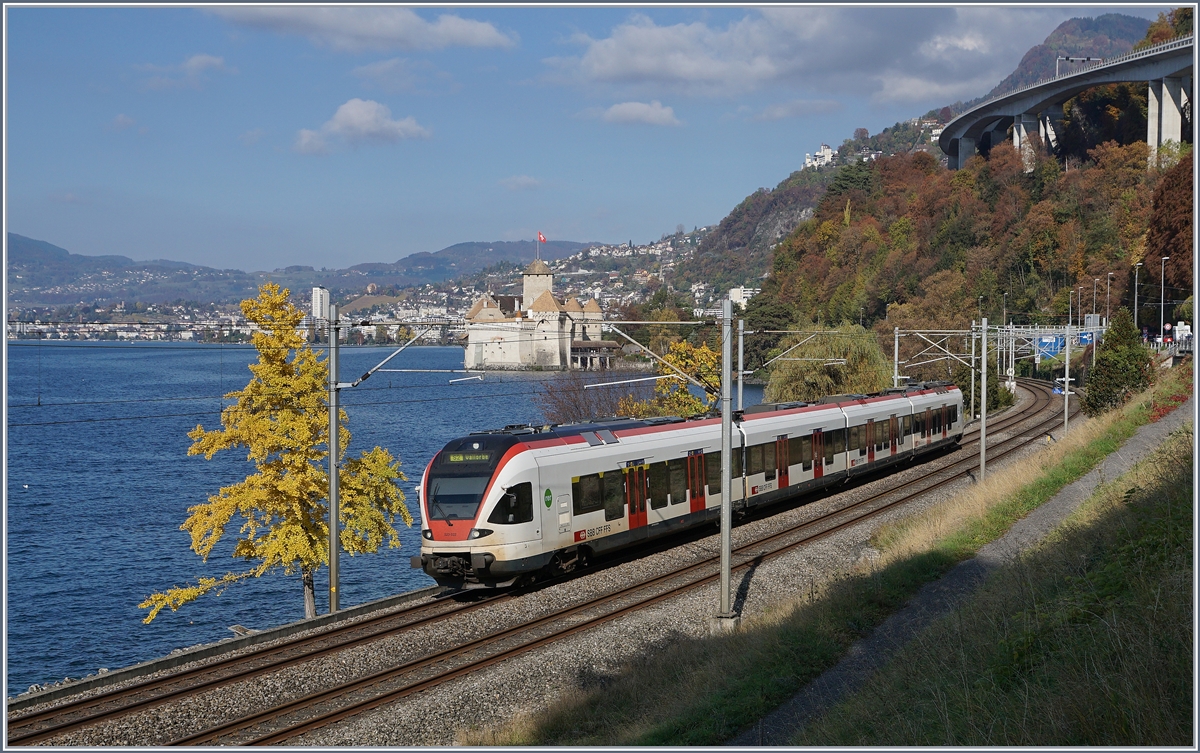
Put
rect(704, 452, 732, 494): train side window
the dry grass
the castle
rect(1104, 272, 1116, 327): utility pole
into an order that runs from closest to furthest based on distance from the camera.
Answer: the dry grass, rect(704, 452, 732, 494): train side window, rect(1104, 272, 1116, 327): utility pole, the castle

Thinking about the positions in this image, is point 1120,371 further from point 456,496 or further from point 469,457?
point 456,496

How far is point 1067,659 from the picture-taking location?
897 centimetres

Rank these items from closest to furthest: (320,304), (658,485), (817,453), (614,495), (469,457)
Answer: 1. (469,457)
2. (614,495)
3. (320,304)
4. (658,485)
5. (817,453)

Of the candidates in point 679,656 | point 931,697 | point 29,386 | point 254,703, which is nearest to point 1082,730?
point 931,697

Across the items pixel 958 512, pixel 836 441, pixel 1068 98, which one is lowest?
pixel 958 512

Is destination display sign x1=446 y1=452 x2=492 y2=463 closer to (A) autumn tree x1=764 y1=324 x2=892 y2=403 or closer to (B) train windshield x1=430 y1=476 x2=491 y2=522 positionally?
(B) train windshield x1=430 y1=476 x2=491 y2=522

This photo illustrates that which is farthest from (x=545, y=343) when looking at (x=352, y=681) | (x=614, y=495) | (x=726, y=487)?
(x=352, y=681)

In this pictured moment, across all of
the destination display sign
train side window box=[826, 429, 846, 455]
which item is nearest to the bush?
train side window box=[826, 429, 846, 455]

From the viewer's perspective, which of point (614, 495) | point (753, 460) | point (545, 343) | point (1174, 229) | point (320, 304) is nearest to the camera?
point (614, 495)

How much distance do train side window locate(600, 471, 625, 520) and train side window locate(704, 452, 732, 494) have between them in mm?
3143

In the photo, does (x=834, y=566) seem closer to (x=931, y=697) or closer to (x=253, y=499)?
(x=931, y=697)

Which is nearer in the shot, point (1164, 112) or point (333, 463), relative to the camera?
point (333, 463)

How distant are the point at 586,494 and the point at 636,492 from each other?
5.46 ft

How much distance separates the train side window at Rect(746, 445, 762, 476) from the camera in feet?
77.2
